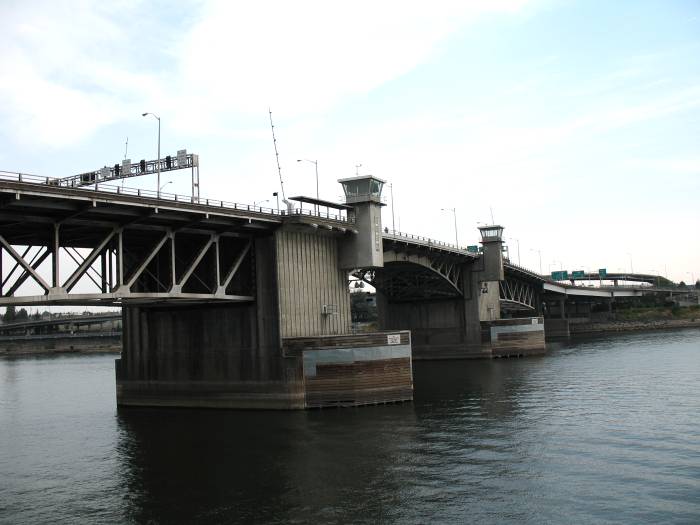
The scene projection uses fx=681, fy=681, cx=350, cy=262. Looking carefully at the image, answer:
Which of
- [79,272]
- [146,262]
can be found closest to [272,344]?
[146,262]

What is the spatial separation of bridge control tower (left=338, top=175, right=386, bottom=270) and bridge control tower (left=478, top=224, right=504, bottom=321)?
40.9 m

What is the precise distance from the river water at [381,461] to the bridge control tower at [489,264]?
127 ft

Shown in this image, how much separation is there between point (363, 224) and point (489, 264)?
43.0 metres

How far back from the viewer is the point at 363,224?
54.8 metres

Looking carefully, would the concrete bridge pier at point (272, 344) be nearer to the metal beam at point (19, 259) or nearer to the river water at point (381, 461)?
the river water at point (381, 461)

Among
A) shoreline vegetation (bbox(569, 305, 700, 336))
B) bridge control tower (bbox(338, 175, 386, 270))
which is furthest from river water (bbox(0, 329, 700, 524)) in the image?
shoreline vegetation (bbox(569, 305, 700, 336))

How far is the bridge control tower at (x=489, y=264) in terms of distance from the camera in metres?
93.2

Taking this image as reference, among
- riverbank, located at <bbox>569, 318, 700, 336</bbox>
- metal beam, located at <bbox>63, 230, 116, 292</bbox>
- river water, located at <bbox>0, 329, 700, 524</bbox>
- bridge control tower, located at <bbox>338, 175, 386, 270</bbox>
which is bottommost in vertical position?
river water, located at <bbox>0, 329, 700, 524</bbox>

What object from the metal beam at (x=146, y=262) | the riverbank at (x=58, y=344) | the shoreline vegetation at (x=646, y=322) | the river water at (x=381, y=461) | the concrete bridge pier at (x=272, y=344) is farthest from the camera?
the riverbank at (x=58, y=344)

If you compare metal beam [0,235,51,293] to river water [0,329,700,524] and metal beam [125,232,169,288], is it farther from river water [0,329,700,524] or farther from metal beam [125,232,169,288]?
river water [0,329,700,524]

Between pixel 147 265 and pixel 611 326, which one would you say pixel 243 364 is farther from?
pixel 611 326

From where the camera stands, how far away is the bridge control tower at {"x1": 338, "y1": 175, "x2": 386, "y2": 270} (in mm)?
54156

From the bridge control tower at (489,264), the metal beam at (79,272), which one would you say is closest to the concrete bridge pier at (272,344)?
the metal beam at (79,272)

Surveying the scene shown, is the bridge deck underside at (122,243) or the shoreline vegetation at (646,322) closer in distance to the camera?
the bridge deck underside at (122,243)
